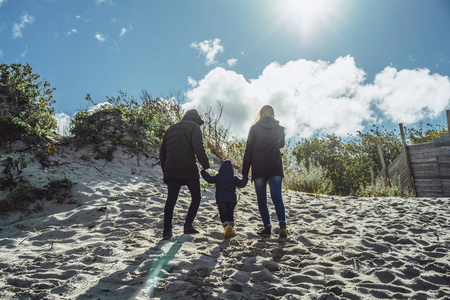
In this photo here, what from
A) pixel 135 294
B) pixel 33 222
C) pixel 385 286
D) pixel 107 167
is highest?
pixel 107 167

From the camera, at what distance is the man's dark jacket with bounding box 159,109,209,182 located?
135 inches

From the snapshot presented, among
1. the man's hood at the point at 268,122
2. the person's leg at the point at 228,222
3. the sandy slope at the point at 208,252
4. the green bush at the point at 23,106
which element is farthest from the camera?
the green bush at the point at 23,106

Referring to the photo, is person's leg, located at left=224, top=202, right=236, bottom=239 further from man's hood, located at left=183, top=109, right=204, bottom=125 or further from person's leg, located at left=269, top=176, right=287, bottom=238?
man's hood, located at left=183, top=109, right=204, bottom=125

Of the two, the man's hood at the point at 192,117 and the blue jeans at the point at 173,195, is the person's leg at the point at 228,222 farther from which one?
the man's hood at the point at 192,117

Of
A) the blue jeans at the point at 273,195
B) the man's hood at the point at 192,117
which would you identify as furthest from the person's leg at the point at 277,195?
the man's hood at the point at 192,117

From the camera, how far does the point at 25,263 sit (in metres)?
2.60

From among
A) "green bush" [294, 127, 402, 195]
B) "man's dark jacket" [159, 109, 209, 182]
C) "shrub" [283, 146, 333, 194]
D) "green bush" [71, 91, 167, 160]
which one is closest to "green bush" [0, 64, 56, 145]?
"green bush" [71, 91, 167, 160]

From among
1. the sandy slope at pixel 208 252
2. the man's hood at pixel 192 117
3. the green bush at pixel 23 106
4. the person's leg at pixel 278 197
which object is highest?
the green bush at pixel 23 106

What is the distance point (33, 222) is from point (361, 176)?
1654 cm

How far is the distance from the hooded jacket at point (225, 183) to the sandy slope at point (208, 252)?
54 cm

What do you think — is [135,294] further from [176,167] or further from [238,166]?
[238,166]

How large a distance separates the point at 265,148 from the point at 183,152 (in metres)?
1.08

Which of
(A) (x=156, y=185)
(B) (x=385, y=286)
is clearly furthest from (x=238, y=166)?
(B) (x=385, y=286)

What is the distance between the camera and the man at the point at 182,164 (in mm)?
3414
